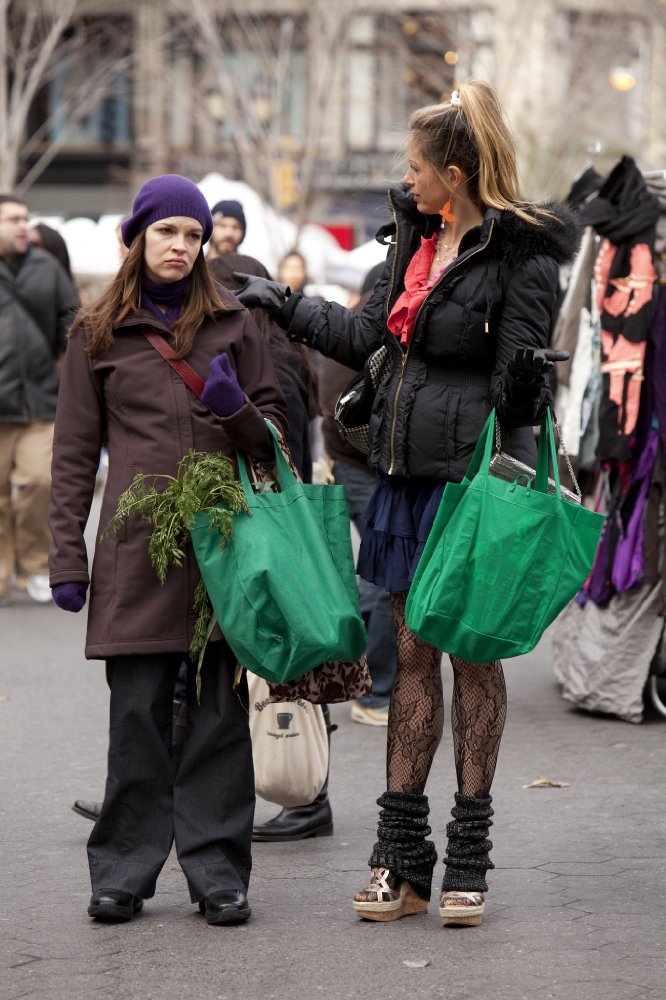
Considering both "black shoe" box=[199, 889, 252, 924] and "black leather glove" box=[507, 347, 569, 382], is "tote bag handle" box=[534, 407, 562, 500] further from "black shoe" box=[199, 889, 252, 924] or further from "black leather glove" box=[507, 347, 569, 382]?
"black shoe" box=[199, 889, 252, 924]

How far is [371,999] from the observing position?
4.07m

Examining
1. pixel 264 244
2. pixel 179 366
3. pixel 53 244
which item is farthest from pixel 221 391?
pixel 264 244

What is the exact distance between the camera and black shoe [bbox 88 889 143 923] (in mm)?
4613

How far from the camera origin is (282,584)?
445 centimetres

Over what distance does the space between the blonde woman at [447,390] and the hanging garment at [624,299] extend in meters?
2.69

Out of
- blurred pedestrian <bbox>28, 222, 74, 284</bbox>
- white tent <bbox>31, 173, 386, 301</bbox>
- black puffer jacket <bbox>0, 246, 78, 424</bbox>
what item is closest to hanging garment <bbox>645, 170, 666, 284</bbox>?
black puffer jacket <bbox>0, 246, 78, 424</bbox>

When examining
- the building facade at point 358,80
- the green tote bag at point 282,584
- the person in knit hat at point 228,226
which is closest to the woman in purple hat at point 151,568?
the green tote bag at point 282,584

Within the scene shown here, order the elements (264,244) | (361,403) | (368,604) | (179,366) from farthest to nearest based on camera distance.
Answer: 1. (264,244)
2. (368,604)
3. (361,403)
4. (179,366)

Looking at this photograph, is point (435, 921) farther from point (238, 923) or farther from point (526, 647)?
point (526, 647)

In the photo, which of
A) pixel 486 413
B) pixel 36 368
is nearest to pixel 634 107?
pixel 36 368

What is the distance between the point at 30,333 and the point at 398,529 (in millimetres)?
6321

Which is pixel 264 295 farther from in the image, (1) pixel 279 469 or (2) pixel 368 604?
(2) pixel 368 604

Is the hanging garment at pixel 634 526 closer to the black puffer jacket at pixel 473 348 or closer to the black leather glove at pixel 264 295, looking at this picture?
the black puffer jacket at pixel 473 348

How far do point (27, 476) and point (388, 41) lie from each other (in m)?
25.7
